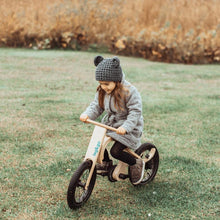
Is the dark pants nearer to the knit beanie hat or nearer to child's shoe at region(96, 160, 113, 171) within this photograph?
child's shoe at region(96, 160, 113, 171)

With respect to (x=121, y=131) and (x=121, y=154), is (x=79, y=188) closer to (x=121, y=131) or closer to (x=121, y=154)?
(x=121, y=154)

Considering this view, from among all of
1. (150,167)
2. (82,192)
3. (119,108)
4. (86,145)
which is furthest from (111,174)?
(86,145)

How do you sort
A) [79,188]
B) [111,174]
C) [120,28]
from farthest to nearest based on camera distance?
[120,28] → [111,174] → [79,188]

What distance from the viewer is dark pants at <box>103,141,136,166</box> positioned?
3.24m

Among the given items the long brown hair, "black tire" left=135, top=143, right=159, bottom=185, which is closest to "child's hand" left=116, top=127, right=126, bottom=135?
the long brown hair

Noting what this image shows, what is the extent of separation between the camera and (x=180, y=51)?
11.5 metres

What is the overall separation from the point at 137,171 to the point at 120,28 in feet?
32.8

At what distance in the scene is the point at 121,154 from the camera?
10.8ft

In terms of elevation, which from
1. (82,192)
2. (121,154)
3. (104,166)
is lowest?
(82,192)

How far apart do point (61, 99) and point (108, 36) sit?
6752 mm

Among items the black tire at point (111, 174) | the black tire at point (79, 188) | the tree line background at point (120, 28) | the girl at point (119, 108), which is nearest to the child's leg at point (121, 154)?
the girl at point (119, 108)

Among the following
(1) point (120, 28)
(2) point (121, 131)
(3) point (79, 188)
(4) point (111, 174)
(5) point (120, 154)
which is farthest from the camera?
(1) point (120, 28)

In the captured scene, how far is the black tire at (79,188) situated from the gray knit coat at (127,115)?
1.28ft

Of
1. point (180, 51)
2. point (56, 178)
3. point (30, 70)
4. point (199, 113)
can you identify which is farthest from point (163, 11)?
point (56, 178)
